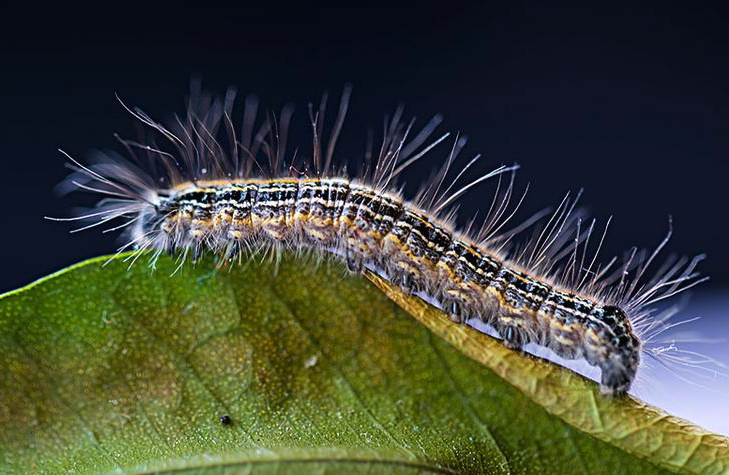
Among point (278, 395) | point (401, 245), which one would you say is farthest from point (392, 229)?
point (278, 395)

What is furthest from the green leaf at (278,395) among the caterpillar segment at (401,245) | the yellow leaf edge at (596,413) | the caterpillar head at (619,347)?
the caterpillar segment at (401,245)

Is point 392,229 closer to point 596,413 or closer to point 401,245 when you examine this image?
point 401,245

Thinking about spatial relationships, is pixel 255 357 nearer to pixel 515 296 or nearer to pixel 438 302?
pixel 438 302

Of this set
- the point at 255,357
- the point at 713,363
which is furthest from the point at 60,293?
the point at 713,363

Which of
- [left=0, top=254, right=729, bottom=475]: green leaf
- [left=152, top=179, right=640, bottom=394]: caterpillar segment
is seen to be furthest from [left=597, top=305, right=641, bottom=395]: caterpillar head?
[left=0, top=254, right=729, bottom=475]: green leaf

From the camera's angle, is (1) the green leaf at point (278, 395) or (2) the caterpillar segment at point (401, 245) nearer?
(1) the green leaf at point (278, 395)

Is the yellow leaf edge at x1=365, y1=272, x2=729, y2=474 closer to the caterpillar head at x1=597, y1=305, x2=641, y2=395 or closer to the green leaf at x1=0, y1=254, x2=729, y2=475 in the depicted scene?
the green leaf at x1=0, y1=254, x2=729, y2=475

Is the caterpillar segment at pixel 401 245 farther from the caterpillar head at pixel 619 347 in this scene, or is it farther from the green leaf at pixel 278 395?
the green leaf at pixel 278 395
